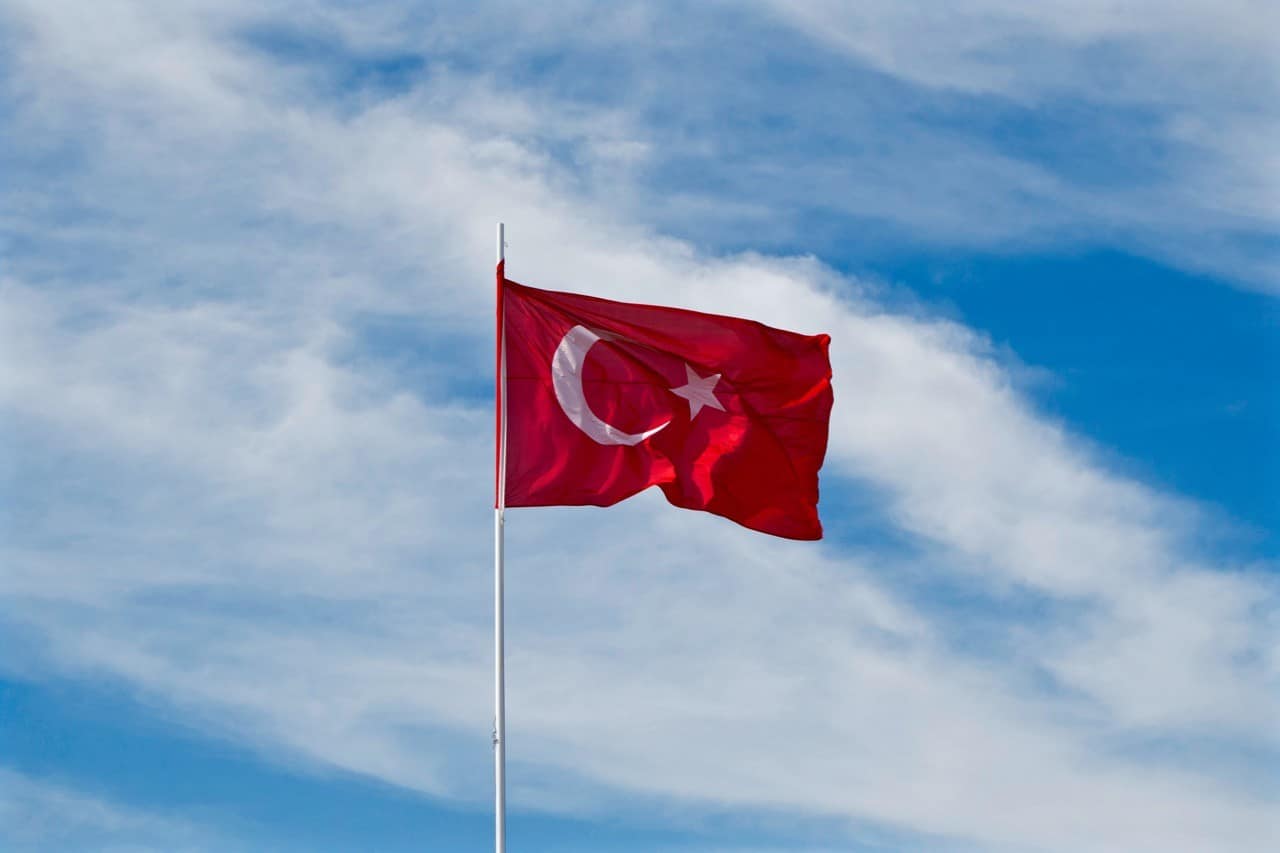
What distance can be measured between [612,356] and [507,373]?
2585 millimetres

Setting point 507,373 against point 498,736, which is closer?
point 498,736

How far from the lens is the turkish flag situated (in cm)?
3734

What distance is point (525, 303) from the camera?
38094 mm

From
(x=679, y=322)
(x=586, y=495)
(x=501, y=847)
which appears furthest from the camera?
(x=679, y=322)

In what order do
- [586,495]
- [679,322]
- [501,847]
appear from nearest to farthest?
[501,847]
[586,495]
[679,322]

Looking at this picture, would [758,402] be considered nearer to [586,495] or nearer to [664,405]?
[664,405]

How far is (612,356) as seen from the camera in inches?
1534

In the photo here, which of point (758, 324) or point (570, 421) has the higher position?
point (758, 324)

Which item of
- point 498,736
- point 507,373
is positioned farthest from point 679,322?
point 498,736

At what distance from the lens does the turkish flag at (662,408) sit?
3734 cm

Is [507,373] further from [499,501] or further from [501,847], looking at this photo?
[501,847]

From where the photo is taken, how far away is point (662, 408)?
39312mm

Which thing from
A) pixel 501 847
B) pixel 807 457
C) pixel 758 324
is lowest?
pixel 501 847

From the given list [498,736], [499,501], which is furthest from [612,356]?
[498,736]
